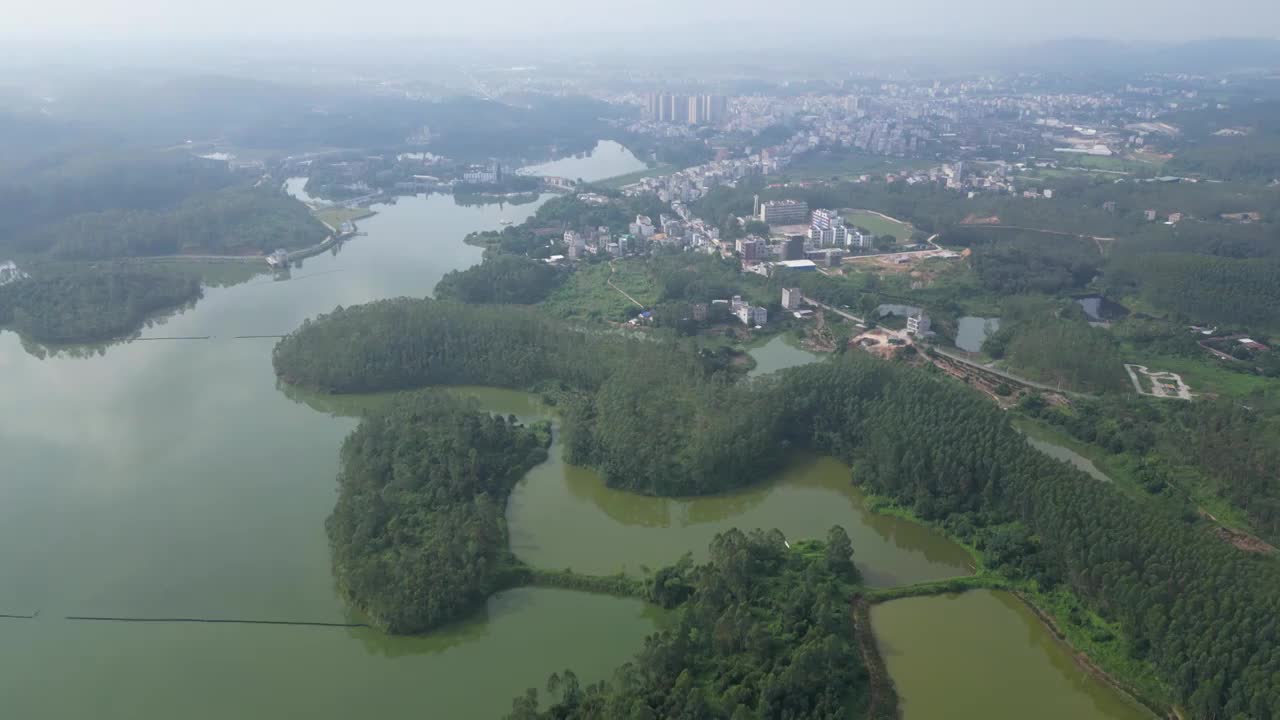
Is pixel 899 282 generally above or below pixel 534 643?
above

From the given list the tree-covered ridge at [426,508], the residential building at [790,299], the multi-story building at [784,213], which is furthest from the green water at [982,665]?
the multi-story building at [784,213]

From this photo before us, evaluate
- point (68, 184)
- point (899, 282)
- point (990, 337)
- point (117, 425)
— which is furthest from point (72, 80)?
point (990, 337)

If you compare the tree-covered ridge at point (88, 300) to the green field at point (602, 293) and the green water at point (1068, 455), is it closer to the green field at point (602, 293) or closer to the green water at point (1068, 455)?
the green field at point (602, 293)

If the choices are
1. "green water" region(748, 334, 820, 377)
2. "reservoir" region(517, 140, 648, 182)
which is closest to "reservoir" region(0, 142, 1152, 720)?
"green water" region(748, 334, 820, 377)

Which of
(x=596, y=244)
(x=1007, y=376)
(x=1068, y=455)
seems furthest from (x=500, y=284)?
(x=1068, y=455)

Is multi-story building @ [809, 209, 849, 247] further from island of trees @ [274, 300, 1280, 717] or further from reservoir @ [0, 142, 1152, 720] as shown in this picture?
reservoir @ [0, 142, 1152, 720]

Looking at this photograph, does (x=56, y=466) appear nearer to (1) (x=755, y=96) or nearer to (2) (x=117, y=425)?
(2) (x=117, y=425)
